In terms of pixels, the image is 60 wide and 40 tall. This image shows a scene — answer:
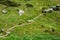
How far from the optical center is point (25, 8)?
3444cm

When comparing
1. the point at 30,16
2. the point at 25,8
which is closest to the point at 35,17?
the point at 30,16

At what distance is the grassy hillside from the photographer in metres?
25.5

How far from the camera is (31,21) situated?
30.4 meters

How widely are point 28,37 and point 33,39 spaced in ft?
1.97

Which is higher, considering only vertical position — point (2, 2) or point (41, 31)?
point (2, 2)

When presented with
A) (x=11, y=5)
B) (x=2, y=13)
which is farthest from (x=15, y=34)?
(x=11, y=5)

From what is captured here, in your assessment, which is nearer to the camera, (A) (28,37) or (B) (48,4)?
(A) (28,37)

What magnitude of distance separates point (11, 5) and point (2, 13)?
9.67ft

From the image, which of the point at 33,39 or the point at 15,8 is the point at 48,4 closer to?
the point at 15,8

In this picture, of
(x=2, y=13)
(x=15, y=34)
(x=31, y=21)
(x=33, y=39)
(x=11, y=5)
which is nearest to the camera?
(x=33, y=39)

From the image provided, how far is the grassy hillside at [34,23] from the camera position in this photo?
83.8 feet

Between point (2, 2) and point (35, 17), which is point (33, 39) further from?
point (2, 2)

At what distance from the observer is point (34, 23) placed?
3002cm

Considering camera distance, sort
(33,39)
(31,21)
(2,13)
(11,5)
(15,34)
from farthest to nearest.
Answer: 1. (11,5)
2. (2,13)
3. (31,21)
4. (15,34)
5. (33,39)
